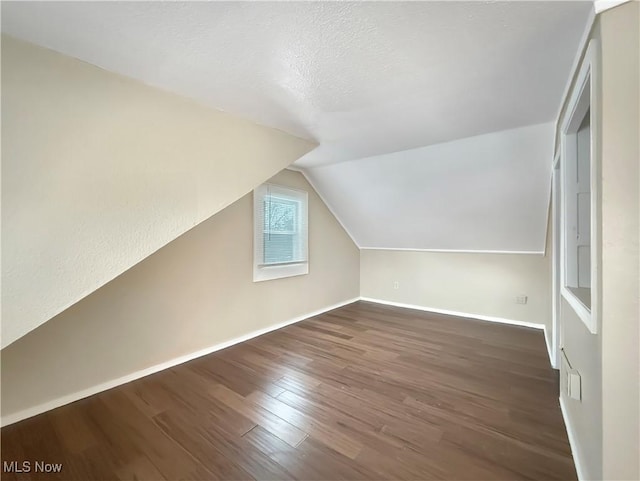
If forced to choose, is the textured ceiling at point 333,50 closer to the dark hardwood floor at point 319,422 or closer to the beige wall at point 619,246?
the beige wall at point 619,246

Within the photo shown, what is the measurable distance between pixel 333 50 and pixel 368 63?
0.22 metres

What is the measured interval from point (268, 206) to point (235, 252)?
77cm

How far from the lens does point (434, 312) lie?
14.9ft

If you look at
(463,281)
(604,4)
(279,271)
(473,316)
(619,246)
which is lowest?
(473,316)

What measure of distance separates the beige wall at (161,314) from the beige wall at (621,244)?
3012mm

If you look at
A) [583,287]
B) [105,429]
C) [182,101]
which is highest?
[182,101]

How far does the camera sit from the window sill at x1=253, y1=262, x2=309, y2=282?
11.4ft

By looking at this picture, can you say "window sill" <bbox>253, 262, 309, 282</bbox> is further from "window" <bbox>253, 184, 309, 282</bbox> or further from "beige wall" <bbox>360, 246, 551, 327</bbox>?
"beige wall" <bbox>360, 246, 551, 327</bbox>

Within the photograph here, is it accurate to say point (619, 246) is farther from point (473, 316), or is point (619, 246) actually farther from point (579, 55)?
point (473, 316)

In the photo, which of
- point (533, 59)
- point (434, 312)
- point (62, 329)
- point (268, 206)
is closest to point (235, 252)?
point (268, 206)

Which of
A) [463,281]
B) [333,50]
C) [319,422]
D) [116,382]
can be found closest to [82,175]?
[333,50]

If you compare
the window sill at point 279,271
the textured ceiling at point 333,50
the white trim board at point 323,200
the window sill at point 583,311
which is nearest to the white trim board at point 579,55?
the textured ceiling at point 333,50

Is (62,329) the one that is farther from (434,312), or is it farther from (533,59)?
(434,312)

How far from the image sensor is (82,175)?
4.61 ft
